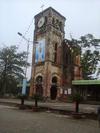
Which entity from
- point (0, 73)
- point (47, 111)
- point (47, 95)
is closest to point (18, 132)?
point (47, 111)

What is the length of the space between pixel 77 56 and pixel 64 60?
2.66m

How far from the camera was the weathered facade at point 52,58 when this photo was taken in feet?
115

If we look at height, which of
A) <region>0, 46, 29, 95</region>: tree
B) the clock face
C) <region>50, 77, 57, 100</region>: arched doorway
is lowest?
<region>50, 77, 57, 100</region>: arched doorway

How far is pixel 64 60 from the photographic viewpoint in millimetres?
38875

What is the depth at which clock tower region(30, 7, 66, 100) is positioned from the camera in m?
35.0

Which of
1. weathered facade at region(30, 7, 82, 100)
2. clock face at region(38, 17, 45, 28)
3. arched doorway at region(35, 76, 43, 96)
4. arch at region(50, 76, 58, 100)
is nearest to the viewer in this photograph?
weathered facade at region(30, 7, 82, 100)

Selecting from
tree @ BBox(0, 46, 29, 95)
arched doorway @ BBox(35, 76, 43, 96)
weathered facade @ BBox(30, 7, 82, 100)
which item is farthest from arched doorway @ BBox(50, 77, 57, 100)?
tree @ BBox(0, 46, 29, 95)

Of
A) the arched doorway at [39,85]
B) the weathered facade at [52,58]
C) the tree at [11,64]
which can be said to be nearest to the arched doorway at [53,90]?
the weathered facade at [52,58]

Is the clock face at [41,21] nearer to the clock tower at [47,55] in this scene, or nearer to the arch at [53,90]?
the clock tower at [47,55]

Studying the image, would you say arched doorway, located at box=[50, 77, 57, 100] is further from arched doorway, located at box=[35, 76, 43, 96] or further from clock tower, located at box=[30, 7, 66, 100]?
arched doorway, located at box=[35, 76, 43, 96]

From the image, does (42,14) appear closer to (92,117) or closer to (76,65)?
(76,65)

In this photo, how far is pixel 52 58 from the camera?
119 ft

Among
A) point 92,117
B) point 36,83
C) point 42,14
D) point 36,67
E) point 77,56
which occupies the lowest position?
point 92,117

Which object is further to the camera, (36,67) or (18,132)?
(36,67)
